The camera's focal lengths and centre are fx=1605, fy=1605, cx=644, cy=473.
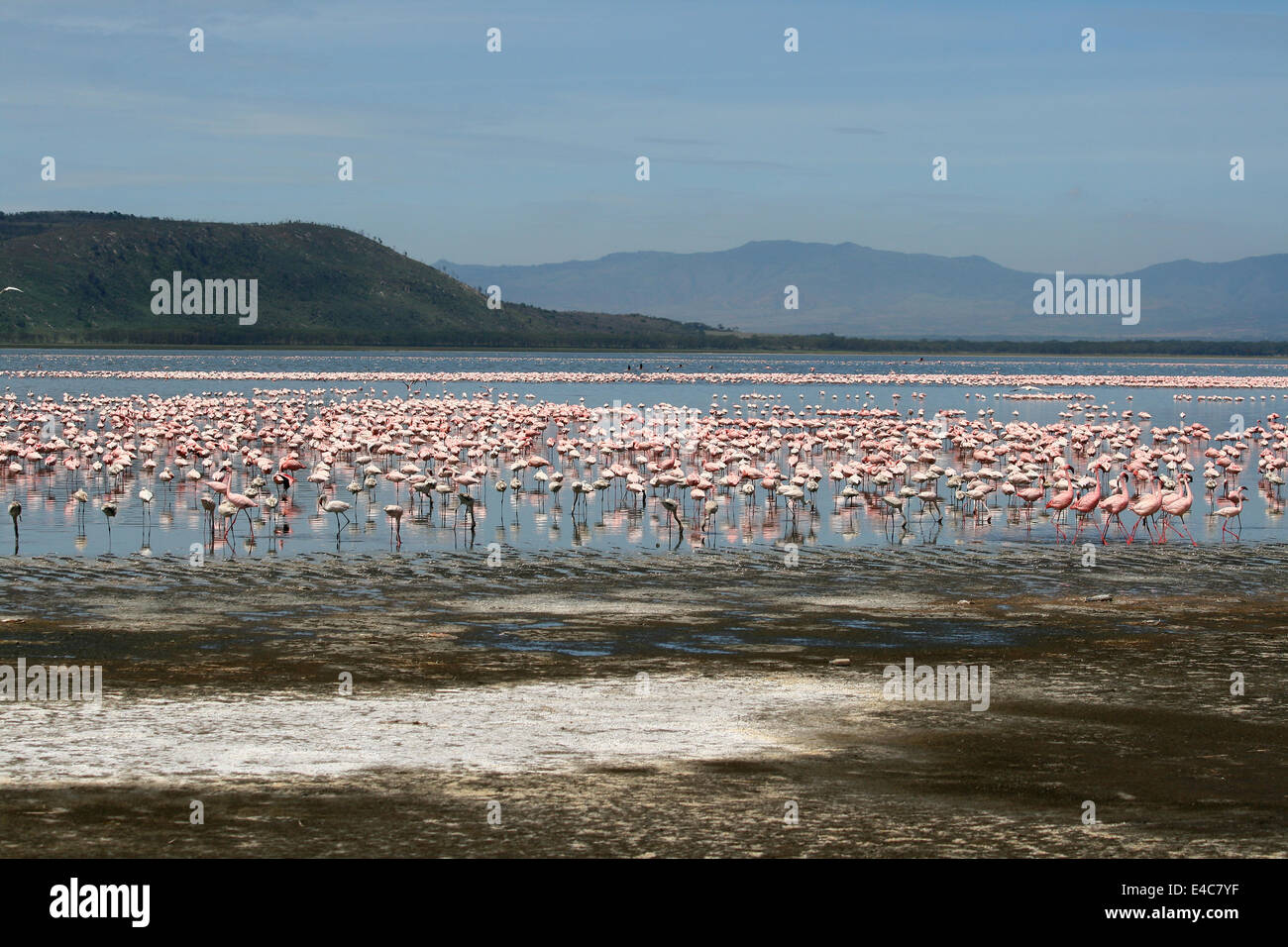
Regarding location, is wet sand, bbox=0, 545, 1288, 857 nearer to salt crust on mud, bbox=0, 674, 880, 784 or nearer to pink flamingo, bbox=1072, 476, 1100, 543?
salt crust on mud, bbox=0, 674, 880, 784

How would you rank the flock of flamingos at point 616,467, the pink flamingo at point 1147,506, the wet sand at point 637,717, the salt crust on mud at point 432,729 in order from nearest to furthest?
the wet sand at point 637,717 → the salt crust on mud at point 432,729 → the pink flamingo at point 1147,506 → the flock of flamingos at point 616,467

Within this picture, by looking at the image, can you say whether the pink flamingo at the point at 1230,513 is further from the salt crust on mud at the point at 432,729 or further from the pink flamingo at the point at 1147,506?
the salt crust on mud at the point at 432,729

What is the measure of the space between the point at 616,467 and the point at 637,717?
16.7 metres

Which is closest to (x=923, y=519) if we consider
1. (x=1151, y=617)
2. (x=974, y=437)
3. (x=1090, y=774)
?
(x=1151, y=617)

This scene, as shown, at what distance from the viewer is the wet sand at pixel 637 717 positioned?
8.37 meters

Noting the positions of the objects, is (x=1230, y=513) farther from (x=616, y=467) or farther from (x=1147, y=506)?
(x=616, y=467)

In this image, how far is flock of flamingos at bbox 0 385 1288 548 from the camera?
964 inches

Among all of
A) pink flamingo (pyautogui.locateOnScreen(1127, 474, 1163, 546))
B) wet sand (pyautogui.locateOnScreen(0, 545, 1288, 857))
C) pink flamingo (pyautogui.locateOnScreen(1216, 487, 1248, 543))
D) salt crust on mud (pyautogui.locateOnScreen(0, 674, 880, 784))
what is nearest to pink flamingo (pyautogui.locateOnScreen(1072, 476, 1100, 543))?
pink flamingo (pyautogui.locateOnScreen(1127, 474, 1163, 546))

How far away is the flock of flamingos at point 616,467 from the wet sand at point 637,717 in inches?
220

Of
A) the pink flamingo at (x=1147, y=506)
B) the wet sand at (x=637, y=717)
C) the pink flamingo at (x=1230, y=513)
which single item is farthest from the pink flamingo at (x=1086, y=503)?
the wet sand at (x=637, y=717)

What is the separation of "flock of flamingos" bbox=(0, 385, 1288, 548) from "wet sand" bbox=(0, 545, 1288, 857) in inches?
220

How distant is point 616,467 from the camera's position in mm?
27641

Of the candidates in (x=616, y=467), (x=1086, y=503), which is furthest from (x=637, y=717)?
(x=616, y=467)
